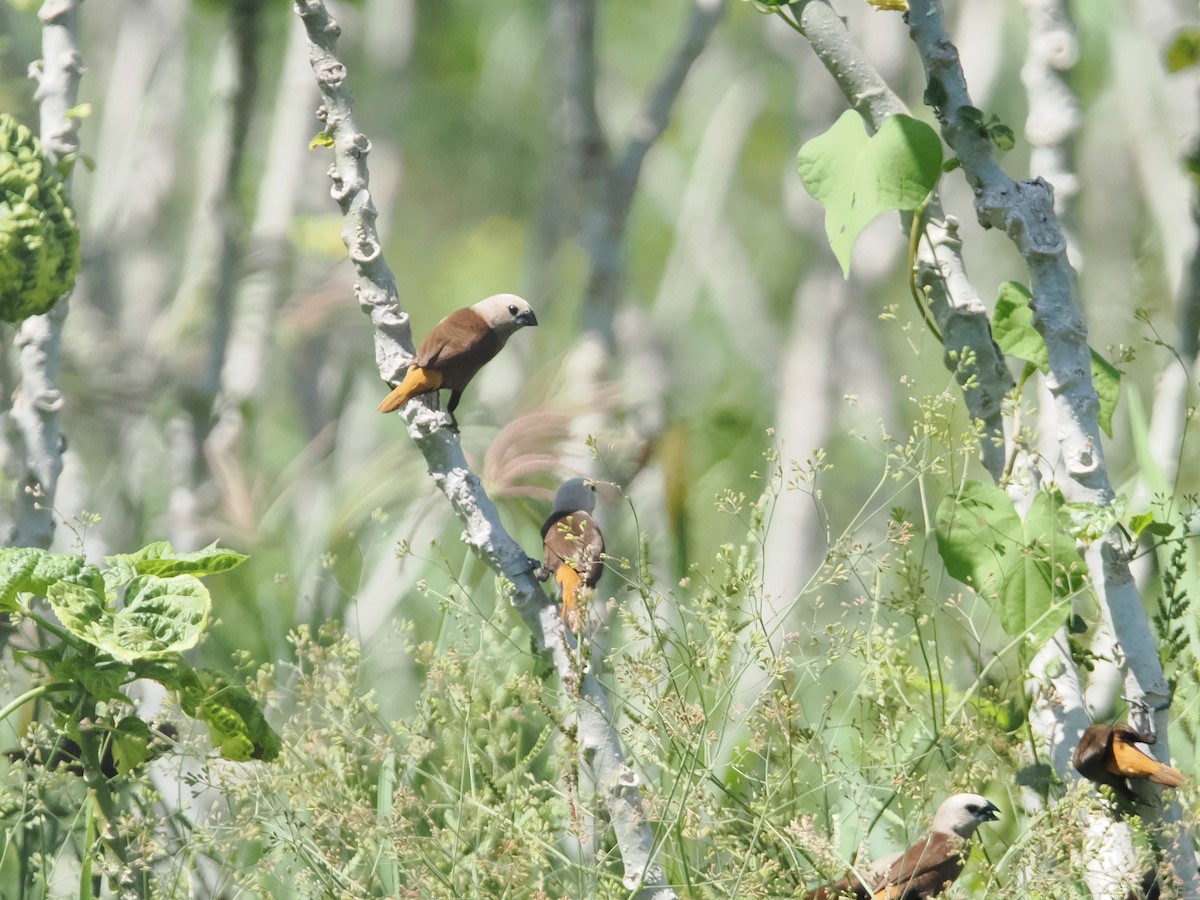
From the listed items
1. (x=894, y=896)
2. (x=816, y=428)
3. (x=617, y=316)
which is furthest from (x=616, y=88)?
(x=894, y=896)

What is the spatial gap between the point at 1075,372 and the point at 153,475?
128 centimetres

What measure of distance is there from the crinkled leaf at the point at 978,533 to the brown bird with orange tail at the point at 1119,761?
6.1 inches

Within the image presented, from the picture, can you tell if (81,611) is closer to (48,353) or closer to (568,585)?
(568,585)

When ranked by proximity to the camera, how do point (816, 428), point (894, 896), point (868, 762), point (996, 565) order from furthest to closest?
point (816, 428) → point (868, 762) → point (996, 565) → point (894, 896)

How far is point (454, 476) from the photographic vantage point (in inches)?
36.4

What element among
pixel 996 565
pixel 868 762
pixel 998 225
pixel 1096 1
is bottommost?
pixel 868 762

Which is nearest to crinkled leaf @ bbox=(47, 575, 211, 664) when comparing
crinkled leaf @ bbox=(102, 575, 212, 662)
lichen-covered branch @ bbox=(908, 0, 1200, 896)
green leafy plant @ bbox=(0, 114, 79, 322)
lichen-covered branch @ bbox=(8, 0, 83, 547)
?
crinkled leaf @ bbox=(102, 575, 212, 662)

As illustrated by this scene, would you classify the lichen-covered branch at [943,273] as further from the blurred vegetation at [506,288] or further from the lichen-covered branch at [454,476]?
the blurred vegetation at [506,288]

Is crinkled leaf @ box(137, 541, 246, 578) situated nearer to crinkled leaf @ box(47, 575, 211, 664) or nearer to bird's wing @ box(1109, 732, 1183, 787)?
crinkled leaf @ box(47, 575, 211, 664)

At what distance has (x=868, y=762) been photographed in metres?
1.11

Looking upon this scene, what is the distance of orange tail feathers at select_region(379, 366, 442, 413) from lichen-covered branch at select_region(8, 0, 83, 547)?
0.53m

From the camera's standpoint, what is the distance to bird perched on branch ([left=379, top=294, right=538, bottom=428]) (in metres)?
0.99

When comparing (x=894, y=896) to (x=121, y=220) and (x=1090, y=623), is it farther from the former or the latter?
(x=121, y=220)

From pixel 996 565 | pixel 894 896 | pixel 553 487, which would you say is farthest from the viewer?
pixel 553 487
